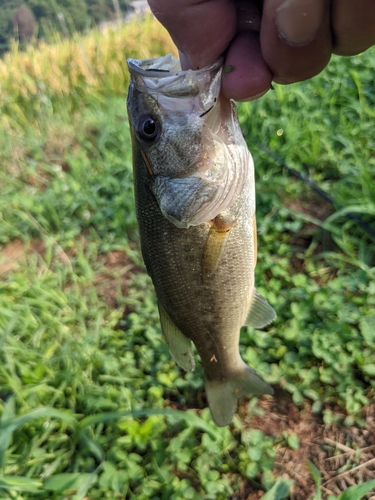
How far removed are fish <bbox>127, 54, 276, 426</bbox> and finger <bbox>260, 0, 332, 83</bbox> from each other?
166 mm

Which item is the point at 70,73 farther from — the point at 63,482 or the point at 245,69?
the point at 63,482

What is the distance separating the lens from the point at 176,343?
5.08 ft

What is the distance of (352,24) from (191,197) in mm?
655

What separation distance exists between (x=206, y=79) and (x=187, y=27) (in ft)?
0.48

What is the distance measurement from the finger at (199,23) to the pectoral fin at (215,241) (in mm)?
529

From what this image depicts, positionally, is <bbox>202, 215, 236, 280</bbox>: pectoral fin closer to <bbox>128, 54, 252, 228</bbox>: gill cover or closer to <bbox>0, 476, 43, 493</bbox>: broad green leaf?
<bbox>128, 54, 252, 228</bbox>: gill cover

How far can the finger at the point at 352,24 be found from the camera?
3.02 feet

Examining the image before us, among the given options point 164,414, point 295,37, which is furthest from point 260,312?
point 295,37

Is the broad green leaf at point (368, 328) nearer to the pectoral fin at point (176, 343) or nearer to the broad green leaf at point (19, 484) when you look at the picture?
the pectoral fin at point (176, 343)

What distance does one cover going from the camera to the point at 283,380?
204 centimetres

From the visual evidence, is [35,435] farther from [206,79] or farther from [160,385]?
[206,79]

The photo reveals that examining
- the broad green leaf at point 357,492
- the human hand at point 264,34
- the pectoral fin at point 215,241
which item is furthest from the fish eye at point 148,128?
the broad green leaf at point 357,492

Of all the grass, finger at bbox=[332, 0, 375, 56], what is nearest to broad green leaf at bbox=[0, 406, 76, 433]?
the grass

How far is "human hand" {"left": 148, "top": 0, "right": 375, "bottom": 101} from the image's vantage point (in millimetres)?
958
